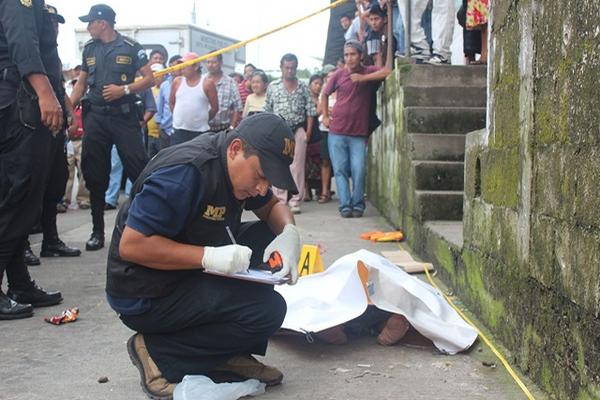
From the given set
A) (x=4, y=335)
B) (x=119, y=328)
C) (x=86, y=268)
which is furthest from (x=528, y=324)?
(x=86, y=268)

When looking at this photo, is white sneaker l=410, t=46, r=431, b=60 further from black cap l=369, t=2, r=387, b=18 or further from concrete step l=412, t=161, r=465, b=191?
concrete step l=412, t=161, r=465, b=191

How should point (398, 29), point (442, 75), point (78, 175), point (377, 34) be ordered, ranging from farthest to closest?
1. point (78, 175)
2. point (377, 34)
3. point (398, 29)
4. point (442, 75)

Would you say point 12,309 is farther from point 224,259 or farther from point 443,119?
point 443,119

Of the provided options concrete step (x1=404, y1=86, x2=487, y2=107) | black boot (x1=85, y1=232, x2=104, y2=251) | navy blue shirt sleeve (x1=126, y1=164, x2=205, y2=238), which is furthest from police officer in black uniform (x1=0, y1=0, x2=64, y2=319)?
concrete step (x1=404, y1=86, x2=487, y2=107)

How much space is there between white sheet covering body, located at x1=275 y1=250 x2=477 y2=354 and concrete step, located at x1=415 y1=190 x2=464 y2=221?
6.30 ft

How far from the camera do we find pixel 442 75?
6.97m

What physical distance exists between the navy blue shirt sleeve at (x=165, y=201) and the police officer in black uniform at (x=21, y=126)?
170cm

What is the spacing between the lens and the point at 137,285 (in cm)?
315

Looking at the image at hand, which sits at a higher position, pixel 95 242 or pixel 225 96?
pixel 225 96

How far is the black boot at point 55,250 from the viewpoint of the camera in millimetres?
6434

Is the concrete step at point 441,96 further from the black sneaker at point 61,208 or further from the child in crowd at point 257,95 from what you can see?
the black sneaker at point 61,208

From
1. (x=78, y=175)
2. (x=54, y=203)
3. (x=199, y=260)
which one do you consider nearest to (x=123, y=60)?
(x=54, y=203)

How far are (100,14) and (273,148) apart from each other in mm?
4112

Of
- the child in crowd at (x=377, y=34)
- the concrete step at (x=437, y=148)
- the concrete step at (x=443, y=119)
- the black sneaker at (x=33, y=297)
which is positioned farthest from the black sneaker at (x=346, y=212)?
the black sneaker at (x=33, y=297)
